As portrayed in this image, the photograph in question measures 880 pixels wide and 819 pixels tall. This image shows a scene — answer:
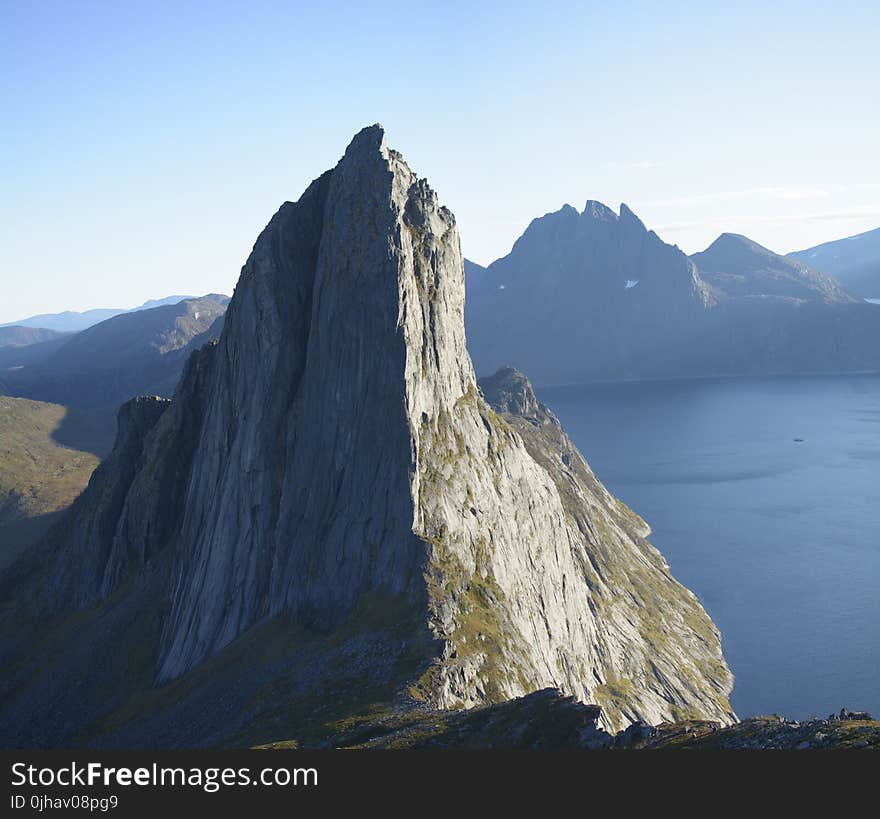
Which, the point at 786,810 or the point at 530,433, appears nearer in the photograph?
the point at 786,810

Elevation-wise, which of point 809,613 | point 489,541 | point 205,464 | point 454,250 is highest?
point 454,250

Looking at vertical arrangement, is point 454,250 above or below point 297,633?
above

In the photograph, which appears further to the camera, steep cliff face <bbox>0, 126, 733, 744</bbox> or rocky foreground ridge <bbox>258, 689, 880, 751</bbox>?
steep cliff face <bbox>0, 126, 733, 744</bbox>

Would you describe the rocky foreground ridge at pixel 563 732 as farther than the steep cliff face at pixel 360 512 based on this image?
No

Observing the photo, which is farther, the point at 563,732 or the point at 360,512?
the point at 360,512

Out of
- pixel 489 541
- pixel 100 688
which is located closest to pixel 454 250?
pixel 489 541

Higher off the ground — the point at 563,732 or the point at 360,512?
the point at 360,512

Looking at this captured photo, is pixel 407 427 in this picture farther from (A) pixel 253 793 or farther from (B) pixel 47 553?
(B) pixel 47 553

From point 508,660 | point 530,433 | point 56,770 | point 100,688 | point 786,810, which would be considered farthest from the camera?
point 530,433
